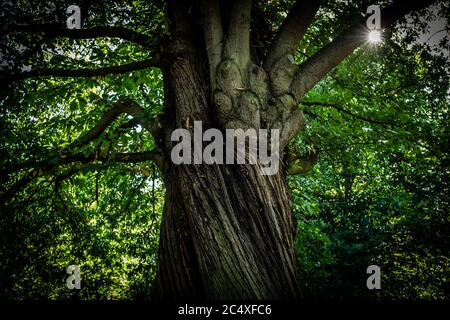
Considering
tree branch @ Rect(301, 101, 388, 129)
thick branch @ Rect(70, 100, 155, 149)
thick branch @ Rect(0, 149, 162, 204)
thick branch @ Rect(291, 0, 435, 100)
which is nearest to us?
thick branch @ Rect(291, 0, 435, 100)

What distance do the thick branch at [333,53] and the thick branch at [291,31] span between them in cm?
26

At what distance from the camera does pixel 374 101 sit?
15.7ft

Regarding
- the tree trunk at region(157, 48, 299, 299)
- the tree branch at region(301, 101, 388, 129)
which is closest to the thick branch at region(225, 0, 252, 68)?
the tree trunk at region(157, 48, 299, 299)

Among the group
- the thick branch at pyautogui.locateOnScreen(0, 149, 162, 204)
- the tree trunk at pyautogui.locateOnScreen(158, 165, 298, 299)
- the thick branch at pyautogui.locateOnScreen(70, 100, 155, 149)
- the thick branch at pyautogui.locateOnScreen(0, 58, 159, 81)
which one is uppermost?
the thick branch at pyautogui.locateOnScreen(0, 58, 159, 81)

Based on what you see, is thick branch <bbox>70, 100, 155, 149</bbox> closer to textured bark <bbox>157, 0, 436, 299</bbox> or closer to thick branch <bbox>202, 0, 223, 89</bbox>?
textured bark <bbox>157, 0, 436, 299</bbox>

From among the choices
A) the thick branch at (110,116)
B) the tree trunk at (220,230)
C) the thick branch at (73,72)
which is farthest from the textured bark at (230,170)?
the thick branch at (110,116)

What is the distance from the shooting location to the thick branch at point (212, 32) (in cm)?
291

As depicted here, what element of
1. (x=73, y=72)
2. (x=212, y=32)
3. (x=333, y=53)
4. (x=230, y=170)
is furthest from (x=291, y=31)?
(x=73, y=72)

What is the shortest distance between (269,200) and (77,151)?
2.38 meters

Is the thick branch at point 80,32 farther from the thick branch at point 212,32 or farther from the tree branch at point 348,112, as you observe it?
the tree branch at point 348,112

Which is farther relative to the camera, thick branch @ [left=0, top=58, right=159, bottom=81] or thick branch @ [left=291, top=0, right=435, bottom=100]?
thick branch @ [left=0, top=58, right=159, bottom=81]

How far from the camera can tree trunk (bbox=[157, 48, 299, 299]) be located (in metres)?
2.30

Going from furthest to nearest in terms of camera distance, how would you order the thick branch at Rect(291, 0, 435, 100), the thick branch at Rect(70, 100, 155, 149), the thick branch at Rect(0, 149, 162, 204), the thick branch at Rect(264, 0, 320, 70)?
the thick branch at Rect(70, 100, 155, 149), the thick branch at Rect(0, 149, 162, 204), the thick branch at Rect(264, 0, 320, 70), the thick branch at Rect(291, 0, 435, 100)
